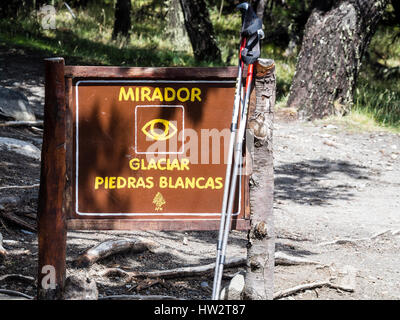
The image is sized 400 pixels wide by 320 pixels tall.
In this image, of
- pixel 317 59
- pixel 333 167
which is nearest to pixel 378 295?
pixel 333 167

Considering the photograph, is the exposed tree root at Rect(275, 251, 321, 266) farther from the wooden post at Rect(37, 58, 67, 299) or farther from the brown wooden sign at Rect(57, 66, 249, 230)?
the wooden post at Rect(37, 58, 67, 299)

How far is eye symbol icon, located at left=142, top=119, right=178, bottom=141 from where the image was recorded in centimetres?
369

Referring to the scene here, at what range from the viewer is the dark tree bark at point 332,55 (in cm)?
1089

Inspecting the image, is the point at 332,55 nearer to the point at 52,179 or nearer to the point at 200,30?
the point at 200,30

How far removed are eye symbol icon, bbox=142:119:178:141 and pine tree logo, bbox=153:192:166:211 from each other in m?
0.33

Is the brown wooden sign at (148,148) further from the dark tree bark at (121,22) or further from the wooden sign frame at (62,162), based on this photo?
the dark tree bark at (121,22)

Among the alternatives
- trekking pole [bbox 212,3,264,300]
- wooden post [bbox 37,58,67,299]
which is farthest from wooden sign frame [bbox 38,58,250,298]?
trekking pole [bbox 212,3,264,300]

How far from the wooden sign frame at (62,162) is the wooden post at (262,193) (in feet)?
0.65

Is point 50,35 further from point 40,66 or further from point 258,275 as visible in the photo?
point 258,275

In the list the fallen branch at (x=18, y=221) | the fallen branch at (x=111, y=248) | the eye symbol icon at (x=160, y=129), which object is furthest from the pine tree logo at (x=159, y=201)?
the fallen branch at (x=18, y=221)

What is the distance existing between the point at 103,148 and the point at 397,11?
38.3ft

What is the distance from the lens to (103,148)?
369cm

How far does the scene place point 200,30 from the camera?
14.5 metres

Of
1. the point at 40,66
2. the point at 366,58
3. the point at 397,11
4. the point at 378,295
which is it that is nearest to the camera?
the point at 378,295
